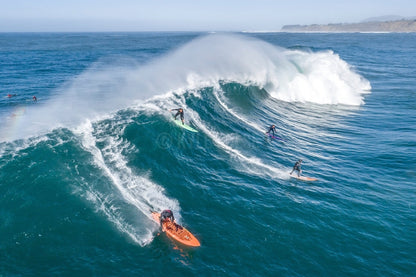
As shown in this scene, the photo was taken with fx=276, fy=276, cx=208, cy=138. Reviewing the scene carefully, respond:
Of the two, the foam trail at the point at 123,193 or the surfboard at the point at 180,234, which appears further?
the foam trail at the point at 123,193

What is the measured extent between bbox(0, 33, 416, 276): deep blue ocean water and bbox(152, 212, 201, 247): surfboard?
0.37m

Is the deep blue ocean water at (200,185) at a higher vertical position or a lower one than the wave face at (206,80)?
lower

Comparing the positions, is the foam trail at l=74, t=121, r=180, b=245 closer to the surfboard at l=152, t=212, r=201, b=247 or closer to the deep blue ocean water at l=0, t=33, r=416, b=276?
the deep blue ocean water at l=0, t=33, r=416, b=276

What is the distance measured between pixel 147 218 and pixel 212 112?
17250mm

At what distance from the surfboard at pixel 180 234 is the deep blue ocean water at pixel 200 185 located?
0.37 meters

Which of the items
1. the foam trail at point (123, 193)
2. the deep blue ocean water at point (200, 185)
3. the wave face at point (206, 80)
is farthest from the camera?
the wave face at point (206, 80)

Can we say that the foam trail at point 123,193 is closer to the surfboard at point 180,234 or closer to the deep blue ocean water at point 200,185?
the deep blue ocean water at point 200,185

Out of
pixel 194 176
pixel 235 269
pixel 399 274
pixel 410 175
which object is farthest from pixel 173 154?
pixel 410 175

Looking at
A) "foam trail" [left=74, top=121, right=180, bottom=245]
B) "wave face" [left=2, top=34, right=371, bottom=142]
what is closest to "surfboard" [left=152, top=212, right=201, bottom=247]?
"foam trail" [left=74, top=121, right=180, bottom=245]

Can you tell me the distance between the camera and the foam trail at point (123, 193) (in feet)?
46.2

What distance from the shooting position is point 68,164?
57.4 ft

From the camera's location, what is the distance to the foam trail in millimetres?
14096

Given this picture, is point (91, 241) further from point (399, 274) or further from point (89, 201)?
point (399, 274)

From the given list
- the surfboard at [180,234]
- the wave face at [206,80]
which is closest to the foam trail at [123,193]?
the surfboard at [180,234]
